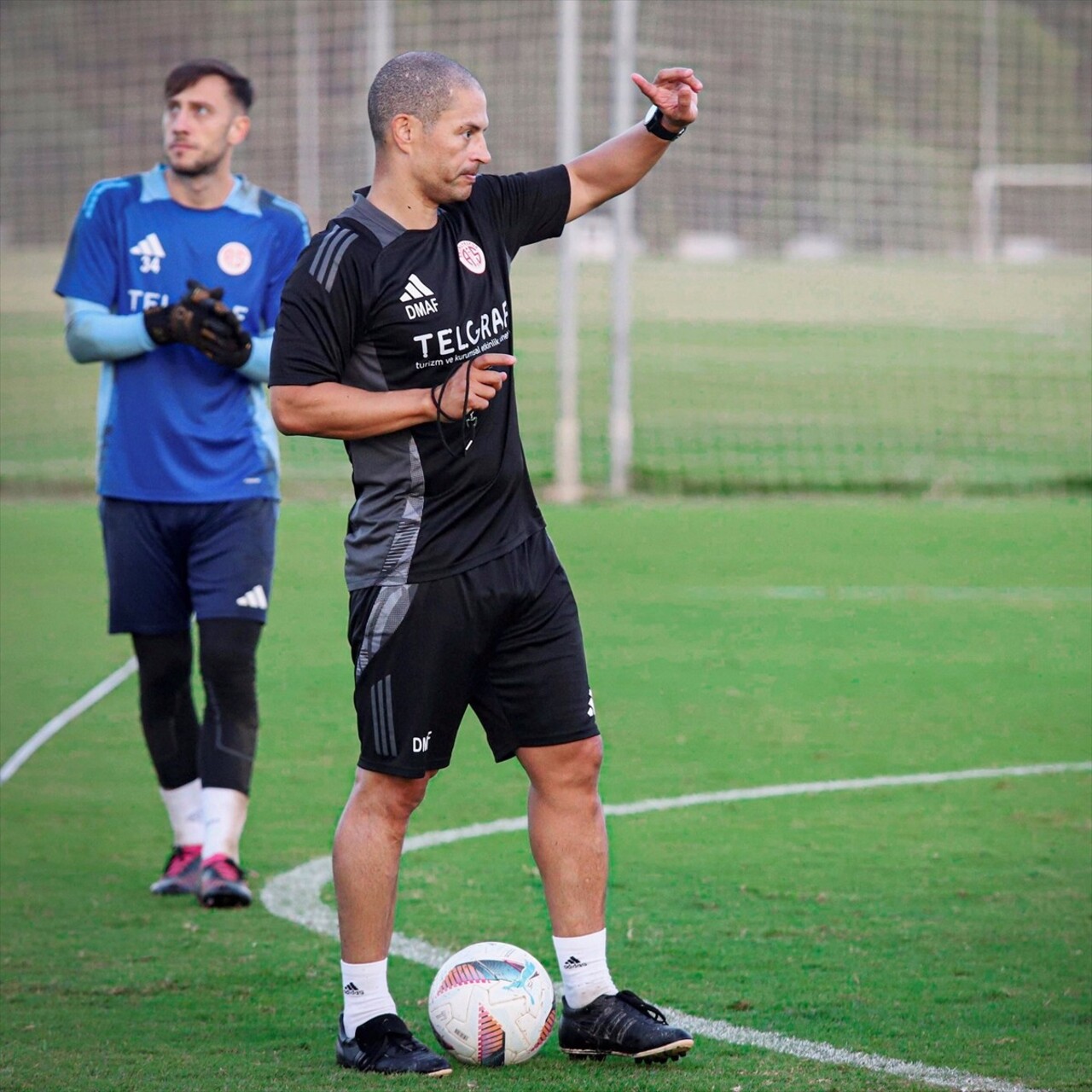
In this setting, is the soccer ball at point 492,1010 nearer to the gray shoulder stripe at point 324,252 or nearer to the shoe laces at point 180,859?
the gray shoulder stripe at point 324,252

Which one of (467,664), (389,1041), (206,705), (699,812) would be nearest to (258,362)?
(206,705)

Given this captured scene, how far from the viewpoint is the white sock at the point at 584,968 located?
4105 mm

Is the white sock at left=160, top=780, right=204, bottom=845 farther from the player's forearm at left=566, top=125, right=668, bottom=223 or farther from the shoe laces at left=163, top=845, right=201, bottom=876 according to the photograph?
the player's forearm at left=566, top=125, right=668, bottom=223

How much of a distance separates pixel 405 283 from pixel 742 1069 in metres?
1.79

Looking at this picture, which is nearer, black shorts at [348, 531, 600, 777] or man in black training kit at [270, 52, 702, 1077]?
man in black training kit at [270, 52, 702, 1077]

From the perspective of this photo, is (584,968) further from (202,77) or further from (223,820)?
(202,77)

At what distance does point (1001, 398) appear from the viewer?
24438mm

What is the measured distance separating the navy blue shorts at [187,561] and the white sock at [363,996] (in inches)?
67.2

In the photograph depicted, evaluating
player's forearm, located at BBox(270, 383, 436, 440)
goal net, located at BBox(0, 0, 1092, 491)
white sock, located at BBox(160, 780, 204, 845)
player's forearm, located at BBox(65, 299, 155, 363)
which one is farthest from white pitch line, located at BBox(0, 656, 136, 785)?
goal net, located at BBox(0, 0, 1092, 491)

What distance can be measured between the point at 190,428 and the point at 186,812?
3.82ft

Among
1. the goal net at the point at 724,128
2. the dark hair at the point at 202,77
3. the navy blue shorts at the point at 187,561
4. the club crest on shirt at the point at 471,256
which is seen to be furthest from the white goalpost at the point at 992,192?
the club crest on shirt at the point at 471,256

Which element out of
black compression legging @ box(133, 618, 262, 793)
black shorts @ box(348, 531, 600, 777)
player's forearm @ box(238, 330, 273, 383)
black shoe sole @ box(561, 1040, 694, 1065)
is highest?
player's forearm @ box(238, 330, 273, 383)

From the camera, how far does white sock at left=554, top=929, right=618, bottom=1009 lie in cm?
411

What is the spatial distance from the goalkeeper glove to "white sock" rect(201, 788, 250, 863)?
127 cm
